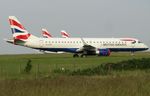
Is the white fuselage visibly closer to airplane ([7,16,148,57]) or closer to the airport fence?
airplane ([7,16,148,57])

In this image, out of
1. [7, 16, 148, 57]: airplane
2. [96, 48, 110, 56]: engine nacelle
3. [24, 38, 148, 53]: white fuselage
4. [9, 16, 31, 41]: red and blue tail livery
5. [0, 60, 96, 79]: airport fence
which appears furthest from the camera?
[96, 48, 110, 56]: engine nacelle

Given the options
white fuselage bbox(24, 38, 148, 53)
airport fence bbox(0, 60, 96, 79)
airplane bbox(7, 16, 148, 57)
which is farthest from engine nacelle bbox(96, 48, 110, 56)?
airport fence bbox(0, 60, 96, 79)

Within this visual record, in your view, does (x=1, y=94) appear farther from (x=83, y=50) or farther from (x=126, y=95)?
(x=83, y=50)

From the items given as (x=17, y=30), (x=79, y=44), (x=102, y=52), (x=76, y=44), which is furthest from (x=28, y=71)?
(x=79, y=44)

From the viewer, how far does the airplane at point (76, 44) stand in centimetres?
7275

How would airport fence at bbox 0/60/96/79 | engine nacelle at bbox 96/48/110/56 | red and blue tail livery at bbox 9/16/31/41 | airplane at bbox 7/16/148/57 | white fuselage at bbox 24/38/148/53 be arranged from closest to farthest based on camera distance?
airport fence at bbox 0/60/96/79 < red and blue tail livery at bbox 9/16/31/41 < airplane at bbox 7/16/148/57 < white fuselage at bbox 24/38/148/53 < engine nacelle at bbox 96/48/110/56

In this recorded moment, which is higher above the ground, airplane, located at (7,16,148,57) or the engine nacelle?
airplane, located at (7,16,148,57)

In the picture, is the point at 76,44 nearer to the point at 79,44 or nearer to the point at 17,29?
the point at 79,44

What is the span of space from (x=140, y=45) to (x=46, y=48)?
1676 centimetres

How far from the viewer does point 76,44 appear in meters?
76.3

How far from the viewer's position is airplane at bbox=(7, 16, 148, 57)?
239 ft

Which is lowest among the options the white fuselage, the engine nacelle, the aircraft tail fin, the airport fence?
the airport fence

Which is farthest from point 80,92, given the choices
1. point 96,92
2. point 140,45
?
point 140,45

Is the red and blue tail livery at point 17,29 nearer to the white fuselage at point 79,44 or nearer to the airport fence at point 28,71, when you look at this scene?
the white fuselage at point 79,44
